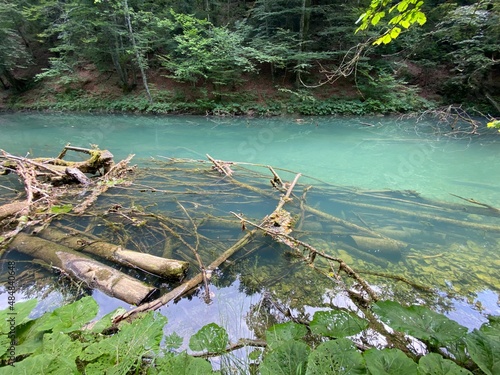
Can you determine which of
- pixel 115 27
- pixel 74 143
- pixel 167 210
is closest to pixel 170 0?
pixel 115 27

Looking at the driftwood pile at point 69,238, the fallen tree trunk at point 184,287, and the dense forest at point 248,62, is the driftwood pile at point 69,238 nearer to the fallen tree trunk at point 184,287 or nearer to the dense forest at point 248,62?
the fallen tree trunk at point 184,287

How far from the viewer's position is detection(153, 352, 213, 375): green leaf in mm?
1246

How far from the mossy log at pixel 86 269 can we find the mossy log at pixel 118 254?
167 mm

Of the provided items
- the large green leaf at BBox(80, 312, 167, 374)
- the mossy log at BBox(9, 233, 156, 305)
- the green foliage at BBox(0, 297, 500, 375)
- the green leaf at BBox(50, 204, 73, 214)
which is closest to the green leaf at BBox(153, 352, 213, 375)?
the green foliage at BBox(0, 297, 500, 375)

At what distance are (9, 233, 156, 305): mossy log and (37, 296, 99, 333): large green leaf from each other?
→ 793 millimetres

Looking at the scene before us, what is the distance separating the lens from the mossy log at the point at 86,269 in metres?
2.60

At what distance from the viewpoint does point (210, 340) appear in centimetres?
161

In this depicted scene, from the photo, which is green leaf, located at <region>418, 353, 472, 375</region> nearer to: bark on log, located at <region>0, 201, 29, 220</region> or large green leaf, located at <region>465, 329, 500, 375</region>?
large green leaf, located at <region>465, 329, 500, 375</region>

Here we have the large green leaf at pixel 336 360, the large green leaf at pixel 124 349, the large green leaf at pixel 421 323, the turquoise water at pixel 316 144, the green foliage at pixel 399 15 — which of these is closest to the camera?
the large green leaf at pixel 336 360

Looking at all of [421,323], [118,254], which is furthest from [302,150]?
[421,323]

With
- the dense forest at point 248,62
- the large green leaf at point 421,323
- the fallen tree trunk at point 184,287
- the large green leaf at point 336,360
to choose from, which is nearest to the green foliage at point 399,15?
the large green leaf at point 421,323

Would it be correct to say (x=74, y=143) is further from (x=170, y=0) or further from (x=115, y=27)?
(x=170, y=0)

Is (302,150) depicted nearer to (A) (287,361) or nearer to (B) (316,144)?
Answer: (B) (316,144)

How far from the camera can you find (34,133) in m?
12.4
